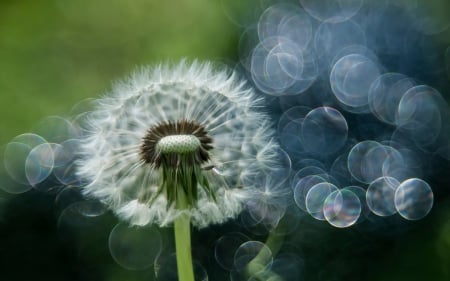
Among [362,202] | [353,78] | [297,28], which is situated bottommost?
[362,202]

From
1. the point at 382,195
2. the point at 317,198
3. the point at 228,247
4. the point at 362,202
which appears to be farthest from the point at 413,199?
the point at 228,247

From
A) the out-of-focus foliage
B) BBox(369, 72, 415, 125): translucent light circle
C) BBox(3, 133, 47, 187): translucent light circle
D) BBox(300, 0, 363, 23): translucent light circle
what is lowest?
BBox(3, 133, 47, 187): translucent light circle

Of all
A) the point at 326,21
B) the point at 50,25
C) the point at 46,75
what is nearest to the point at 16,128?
the point at 46,75

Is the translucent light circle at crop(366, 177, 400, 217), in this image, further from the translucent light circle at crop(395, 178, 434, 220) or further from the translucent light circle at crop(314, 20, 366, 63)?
the translucent light circle at crop(314, 20, 366, 63)

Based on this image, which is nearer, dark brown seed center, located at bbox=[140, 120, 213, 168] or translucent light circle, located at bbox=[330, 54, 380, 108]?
dark brown seed center, located at bbox=[140, 120, 213, 168]

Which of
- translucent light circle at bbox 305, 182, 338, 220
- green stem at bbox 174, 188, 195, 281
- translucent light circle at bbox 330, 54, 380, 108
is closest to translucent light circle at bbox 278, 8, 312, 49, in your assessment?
translucent light circle at bbox 330, 54, 380, 108

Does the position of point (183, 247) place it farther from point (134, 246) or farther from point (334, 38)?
point (334, 38)

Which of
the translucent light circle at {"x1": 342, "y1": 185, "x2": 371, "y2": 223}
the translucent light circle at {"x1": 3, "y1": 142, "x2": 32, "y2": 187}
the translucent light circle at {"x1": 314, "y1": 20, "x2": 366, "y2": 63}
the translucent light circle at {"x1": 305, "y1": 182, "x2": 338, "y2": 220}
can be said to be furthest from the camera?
the translucent light circle at {"x1": 314, "y1": 20, "x2": 366, "y2": 63}

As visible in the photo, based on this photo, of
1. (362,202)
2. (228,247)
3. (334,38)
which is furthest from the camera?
(334,38)
